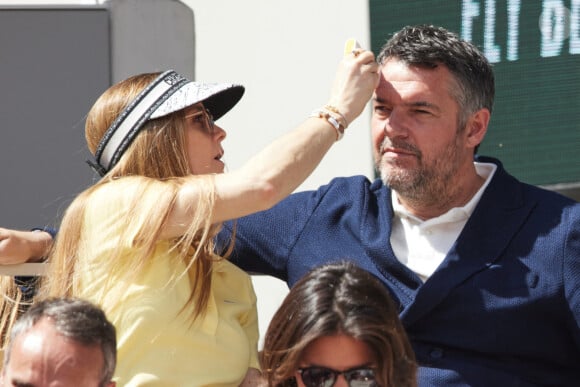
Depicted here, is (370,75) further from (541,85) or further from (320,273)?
(541,85)

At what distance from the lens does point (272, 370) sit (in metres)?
3.09

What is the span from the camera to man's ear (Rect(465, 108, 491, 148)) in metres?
3.92

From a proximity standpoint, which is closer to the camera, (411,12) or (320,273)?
(320,273)

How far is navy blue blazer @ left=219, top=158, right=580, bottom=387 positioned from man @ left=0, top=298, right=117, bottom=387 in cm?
107

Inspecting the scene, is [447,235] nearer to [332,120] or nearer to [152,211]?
[332,120]

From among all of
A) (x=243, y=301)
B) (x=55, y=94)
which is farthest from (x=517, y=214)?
(x=55, y=94)

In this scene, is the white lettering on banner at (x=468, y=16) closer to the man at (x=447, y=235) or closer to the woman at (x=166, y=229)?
the man at (x=447, y=235)

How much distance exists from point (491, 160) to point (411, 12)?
0.74 metres

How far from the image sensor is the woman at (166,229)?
3268mm

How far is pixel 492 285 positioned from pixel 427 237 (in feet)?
0.86

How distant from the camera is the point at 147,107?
3445 mm

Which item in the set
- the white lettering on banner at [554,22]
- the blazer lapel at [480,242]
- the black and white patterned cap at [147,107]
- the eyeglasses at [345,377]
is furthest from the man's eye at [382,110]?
the eyeglasses at [345,377]

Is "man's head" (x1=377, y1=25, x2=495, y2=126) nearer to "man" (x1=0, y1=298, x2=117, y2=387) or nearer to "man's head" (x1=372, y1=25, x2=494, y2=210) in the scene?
"man's head" (x1=372, y1=25, x2=494, y2=210)

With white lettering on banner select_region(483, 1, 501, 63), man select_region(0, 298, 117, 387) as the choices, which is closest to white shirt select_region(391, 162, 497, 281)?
white lettering on banner select_region(483, 1, 501, 63)
